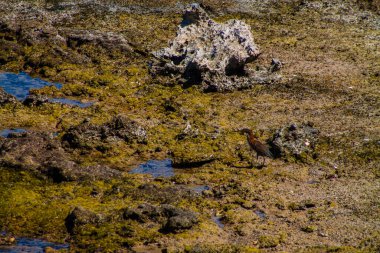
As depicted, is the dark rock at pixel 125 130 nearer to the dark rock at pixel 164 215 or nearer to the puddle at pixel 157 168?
the puddle at pixel 157 168

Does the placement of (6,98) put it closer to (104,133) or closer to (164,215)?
(104,133)

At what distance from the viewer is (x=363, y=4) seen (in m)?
31.2

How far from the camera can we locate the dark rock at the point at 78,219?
1341 cm

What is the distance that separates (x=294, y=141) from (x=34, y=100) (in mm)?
8340

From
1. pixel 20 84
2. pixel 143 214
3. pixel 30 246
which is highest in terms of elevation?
pixel 143 214

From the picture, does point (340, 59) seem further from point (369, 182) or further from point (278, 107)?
point (369, 182)

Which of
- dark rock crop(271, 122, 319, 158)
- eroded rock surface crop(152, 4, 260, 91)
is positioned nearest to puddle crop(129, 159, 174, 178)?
dark rock crop(271, 122, 319, 158)

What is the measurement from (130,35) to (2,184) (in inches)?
528

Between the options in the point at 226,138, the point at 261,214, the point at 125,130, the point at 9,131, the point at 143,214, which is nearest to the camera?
the point at 143,214

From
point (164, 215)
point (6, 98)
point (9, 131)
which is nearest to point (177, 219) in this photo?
point (164, 215)

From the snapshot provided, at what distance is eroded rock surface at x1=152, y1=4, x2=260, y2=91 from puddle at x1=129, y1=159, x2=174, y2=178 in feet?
18.0

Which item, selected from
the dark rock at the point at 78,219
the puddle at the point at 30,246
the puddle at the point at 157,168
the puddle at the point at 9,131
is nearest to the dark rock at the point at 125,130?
the puddle at the point at 157,168

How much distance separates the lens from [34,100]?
2027cm

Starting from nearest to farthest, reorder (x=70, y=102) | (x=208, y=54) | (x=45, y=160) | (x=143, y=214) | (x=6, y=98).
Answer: (x=143, y=214)
(x=45, y=160)
(x=6, y=98)
(x=70, y=102)
(x=208, y=54)
